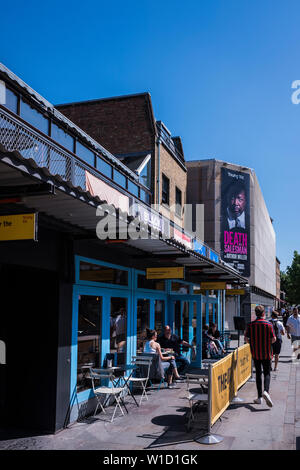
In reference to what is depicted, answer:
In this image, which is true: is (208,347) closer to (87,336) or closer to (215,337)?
(215,337)

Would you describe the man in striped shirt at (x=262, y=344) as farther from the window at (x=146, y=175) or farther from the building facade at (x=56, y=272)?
the window at (x=146, y=175)

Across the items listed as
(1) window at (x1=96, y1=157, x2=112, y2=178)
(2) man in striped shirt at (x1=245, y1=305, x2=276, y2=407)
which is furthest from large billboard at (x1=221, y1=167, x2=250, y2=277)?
(2) man in striped shirt at (x1=245, y1=305, x2=276, y2=407)

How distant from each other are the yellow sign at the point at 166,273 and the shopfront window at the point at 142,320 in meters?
1.25

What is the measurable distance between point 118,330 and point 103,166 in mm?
6393

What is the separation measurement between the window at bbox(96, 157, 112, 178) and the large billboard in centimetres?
2980

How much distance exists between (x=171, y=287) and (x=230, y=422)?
6640 mm

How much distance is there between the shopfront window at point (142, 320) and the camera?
1135 centimetres

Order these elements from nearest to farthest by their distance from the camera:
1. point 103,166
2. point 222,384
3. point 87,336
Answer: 1. point 222,384
2. point 87,336
3. point 103,166

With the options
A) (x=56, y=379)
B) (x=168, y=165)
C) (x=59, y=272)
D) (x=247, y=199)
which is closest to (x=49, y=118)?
(x=59, y=272)

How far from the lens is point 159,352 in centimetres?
1055

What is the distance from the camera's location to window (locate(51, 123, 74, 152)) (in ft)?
38.9

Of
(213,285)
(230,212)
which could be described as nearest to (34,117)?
(213,285)

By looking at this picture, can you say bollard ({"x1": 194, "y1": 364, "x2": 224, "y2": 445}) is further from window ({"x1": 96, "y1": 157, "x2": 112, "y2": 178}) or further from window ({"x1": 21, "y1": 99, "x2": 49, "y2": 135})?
window ({"x1": 96, "y1": 157, "x2": 112, "y2": 178})

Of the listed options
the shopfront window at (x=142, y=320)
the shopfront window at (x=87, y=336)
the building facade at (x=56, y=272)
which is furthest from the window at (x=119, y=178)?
the shopfront window at (x=87, y=336)
